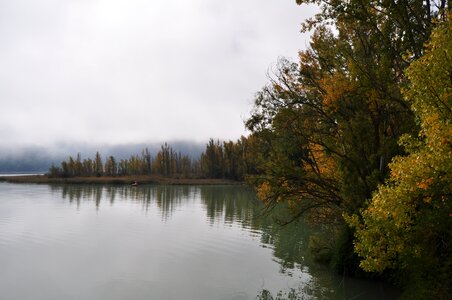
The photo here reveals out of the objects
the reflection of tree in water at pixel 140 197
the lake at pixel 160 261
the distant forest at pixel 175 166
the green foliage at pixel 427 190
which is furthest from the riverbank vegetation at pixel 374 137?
the distant forest at pixel 175 166

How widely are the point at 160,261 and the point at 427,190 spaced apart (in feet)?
56.7

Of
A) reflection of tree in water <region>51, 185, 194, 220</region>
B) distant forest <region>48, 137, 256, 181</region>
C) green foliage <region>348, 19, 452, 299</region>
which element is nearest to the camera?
green foliage <region>348, 19, 452, 299</region>

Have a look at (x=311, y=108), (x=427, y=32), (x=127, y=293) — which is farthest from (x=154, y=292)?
(x=427, y=32)

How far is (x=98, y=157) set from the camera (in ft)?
552

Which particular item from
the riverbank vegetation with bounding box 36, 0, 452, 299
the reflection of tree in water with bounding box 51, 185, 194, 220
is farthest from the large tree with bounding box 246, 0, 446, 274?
the reflection of tree in water with bounding box 51, 185, 194, 220

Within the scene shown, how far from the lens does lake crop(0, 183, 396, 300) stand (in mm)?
17391

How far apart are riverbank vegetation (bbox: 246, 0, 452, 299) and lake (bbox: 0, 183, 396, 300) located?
268 centimetres

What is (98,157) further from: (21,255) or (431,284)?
(431,284)

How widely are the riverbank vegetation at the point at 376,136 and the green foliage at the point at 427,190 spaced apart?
0.03 meters

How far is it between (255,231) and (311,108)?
17.6m

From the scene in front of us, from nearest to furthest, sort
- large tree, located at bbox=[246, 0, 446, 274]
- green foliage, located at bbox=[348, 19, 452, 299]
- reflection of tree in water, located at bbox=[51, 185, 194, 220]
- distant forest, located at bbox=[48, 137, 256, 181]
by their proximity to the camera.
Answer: green foliage, located at bbox=[348, 19, 452, 299], large tree, located at bbox=[246, 0, 446, 274], reflection of tree in water, located at bbox=[51, 185, 194, 220], distant forest, located at bbox=[48, 137, 256, 181]

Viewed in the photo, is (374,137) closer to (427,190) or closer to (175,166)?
(427,190)

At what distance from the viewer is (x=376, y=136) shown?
59.7 ft

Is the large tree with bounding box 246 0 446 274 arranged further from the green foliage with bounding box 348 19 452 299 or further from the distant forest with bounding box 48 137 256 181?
the distant forest with bounding box 48 137 256 181
